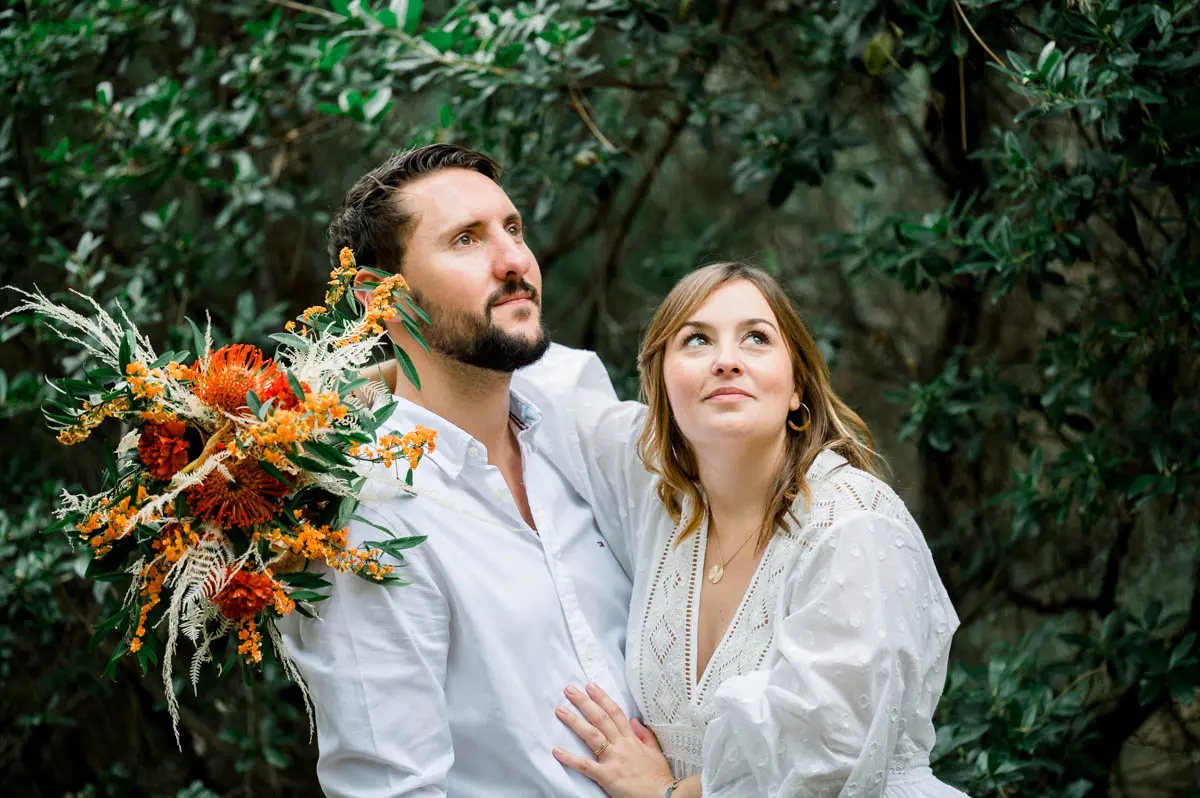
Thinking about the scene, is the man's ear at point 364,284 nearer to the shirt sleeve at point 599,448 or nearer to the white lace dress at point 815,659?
the shirt sleeve at point 599,448

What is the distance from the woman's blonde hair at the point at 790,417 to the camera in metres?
2.21

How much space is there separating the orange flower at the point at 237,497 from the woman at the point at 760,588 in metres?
0.73

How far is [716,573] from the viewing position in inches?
88.7

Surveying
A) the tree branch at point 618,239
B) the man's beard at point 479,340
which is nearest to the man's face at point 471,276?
the man's beard at point 479,340

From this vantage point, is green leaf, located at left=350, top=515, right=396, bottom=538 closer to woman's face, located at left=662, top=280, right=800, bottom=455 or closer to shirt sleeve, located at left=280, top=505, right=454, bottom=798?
shirt sleeve, located at left=280, top=505, right=454, bottom=798

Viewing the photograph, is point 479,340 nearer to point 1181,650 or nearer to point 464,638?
point 464,638

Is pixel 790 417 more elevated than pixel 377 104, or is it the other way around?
pixel 377 104

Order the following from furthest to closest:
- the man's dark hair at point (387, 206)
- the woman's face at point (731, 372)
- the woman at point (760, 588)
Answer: the man's dark hair at point (387, 206)
the woman's face at point (731, 372)
the woman at point (760, 588)

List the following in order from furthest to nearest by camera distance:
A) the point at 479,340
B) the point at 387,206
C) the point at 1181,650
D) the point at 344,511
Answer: the point at 1181,650, the point at 387,206, the point at 479,340, the point at 344,511

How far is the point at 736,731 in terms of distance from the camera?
6.35 ft

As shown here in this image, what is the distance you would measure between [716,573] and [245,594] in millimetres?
905

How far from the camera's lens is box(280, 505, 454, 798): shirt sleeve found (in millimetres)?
2002

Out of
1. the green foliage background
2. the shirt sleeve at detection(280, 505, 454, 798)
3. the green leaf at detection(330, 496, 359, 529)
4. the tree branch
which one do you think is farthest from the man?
the tree branch

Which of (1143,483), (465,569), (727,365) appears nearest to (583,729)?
(465,569)
